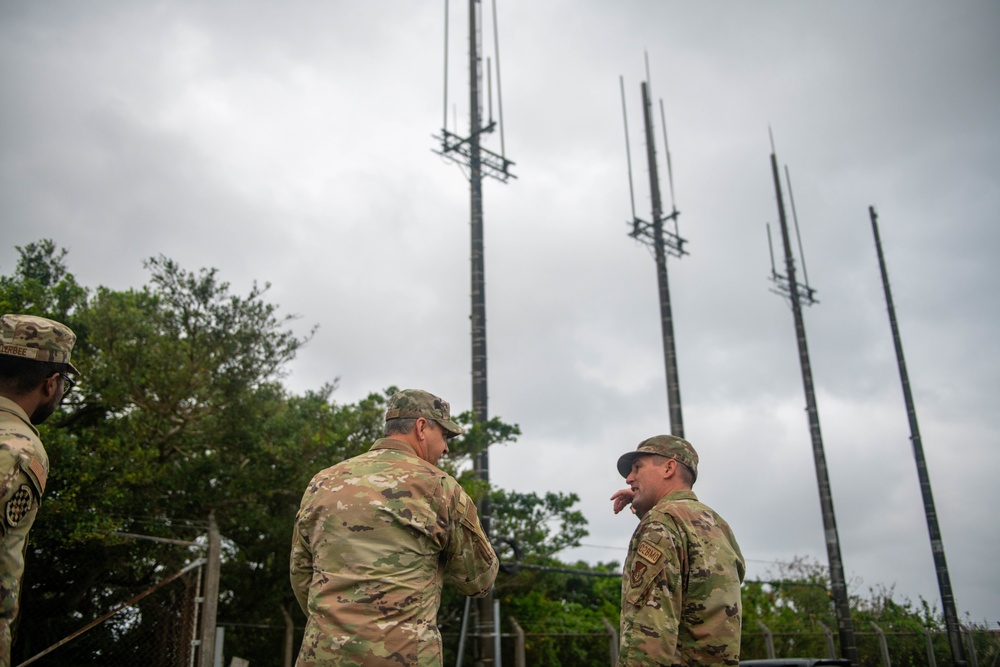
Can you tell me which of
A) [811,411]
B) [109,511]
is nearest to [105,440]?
[109,511]

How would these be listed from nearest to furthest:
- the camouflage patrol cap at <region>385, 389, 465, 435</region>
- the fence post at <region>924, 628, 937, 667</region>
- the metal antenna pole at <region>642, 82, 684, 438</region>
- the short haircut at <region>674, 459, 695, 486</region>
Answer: the camouflage patrol cap at <region>385, 389, 465, 435</region> → the short haircut at <region>674, 459, 695, 486</region> → the fence post at <region>924, 628, 937, 667</region> → the metal antenna pole at <region>642, 82, 684, 438</region>

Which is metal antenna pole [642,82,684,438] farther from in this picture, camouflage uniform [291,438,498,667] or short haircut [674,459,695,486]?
camouflage uniform [291,438,498,667]

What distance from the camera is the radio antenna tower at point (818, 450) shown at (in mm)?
19359

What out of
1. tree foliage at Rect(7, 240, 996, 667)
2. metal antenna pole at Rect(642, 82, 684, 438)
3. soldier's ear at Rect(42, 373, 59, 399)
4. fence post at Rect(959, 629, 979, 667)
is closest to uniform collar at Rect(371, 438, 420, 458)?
soldier's ear at Rect(42, 373, 59, 399)

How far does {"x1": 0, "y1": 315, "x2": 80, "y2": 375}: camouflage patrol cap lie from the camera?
3039 mm

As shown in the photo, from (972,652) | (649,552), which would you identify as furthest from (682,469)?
(972,652)

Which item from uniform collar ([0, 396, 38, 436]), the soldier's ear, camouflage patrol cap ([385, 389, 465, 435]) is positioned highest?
camouflage patrol cap ([385, 389, 465, 435])

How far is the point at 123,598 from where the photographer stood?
1546 cm

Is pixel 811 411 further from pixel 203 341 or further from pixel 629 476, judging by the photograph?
pixel 629 476

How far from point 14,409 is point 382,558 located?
1.44 meters

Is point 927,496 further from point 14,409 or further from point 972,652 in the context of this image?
point 14,409

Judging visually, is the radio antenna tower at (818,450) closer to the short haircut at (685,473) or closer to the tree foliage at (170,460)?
the tree foliage at (170,460)

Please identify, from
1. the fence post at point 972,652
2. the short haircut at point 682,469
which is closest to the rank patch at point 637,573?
the short haircut at point 682,469

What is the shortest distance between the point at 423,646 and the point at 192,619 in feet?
23.0
